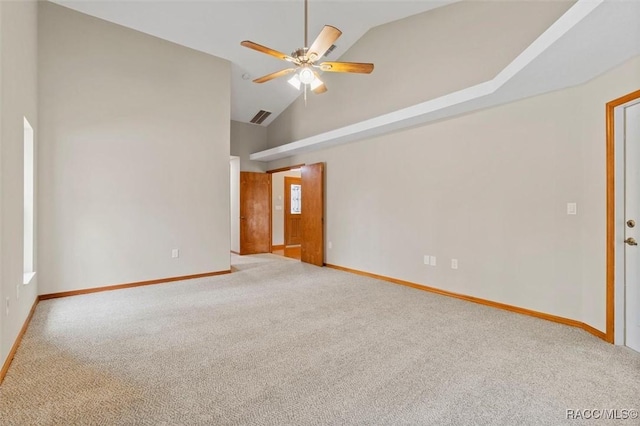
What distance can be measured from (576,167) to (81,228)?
6.06 metres

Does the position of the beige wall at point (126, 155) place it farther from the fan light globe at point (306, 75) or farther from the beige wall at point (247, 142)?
the fan light globe at point (306, 75)

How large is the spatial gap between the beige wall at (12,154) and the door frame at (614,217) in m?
4.82

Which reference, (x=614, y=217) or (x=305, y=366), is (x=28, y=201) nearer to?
(x=305, y=366)

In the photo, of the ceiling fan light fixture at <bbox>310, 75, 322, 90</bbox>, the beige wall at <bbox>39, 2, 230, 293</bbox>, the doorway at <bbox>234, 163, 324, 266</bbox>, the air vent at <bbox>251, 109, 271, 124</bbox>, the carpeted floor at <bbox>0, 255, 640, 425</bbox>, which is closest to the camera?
the carpeted floor at <bbox>0, 255, 640, 425</bbox>

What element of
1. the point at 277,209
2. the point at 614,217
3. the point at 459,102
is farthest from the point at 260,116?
the point at 614,217

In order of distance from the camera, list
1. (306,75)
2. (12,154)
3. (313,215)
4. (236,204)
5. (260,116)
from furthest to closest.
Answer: (236,204), (260,116), (313,215), (306,75), (12,154)

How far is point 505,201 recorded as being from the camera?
375cm

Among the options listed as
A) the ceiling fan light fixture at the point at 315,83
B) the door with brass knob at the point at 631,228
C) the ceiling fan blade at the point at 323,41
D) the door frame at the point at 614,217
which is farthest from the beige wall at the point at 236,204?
the door with brass knob at the point at 631,228

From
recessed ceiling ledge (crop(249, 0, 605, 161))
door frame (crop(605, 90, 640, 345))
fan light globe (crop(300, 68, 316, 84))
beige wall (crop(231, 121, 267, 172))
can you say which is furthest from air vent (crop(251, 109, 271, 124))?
door frame (crop(605, 90, 640, 345))

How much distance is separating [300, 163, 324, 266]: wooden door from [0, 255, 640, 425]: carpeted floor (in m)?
2.62

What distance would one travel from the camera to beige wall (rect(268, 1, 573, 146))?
11.9 ft

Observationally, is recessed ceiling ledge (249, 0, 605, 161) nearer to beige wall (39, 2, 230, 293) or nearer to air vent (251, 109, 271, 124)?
air vent (251, 109, 271, 124)

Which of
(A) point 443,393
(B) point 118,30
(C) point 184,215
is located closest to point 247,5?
(B) point 118,30

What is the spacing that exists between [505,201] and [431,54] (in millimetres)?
2354
